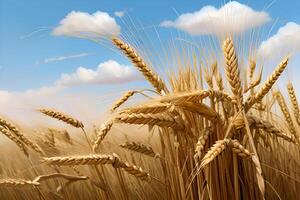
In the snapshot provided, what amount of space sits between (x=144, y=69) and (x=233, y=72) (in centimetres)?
36

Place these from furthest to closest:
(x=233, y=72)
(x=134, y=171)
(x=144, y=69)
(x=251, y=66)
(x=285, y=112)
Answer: (x=285, y=112), (x=251, y=66), (x=144, y=69), (x=134, y=171), (x=233, y=72)

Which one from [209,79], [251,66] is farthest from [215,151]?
[251,66]

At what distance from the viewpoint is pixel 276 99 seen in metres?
2.53

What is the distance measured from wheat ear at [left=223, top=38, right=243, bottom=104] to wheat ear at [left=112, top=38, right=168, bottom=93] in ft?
0.94

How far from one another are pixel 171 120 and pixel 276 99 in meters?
0.97

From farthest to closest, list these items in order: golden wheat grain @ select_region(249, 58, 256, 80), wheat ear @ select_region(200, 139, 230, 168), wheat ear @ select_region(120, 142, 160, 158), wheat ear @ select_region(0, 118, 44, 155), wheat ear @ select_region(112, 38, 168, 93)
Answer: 1. wheat ear @ select_region(0, 118, 44, 155)
2. golden wheat grain @ select_region(249, 58, 256, 80)
3. wheat ear @ select_region(120, 142, 160, 158)
4. wheat ear @ select_region(112, 38, 168, 93)
5. wheat ear @ select_region(200, 139, 230, 168)

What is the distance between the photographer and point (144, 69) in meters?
1.86

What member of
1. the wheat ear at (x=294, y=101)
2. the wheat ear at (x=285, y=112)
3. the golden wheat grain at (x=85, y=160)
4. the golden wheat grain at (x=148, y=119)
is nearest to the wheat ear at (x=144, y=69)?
the golden wheat grain at (x=148, y=119)

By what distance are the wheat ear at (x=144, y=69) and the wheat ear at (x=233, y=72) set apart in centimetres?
29

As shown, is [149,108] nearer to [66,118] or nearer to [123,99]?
[123,99]

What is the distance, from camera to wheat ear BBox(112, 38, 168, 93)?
186 cm

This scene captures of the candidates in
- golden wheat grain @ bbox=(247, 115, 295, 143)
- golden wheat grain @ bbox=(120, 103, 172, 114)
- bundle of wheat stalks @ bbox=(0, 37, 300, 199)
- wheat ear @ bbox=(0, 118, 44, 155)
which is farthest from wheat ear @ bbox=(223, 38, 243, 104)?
wheat ear @ bbox=(0, 118, 44, 155)

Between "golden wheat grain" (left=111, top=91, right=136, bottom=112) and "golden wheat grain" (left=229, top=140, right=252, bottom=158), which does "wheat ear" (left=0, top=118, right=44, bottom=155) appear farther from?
"golden wheat grain" (left=229, top=140, right=252, bottom=158)

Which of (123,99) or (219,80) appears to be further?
(123,99)
